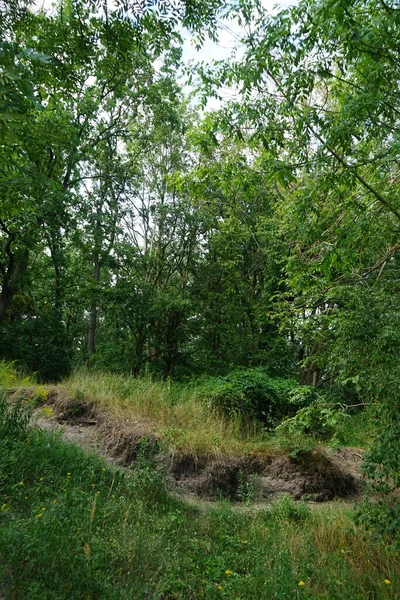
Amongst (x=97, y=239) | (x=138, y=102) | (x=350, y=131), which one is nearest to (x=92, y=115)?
(x=138, y=102)

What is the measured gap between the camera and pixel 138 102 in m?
14.9

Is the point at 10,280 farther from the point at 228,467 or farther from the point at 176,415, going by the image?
the point at 228,467

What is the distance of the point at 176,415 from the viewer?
24.7 feet

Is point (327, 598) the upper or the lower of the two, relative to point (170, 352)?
lower

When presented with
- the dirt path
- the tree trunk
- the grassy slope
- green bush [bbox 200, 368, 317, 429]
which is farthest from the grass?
the tree trunk

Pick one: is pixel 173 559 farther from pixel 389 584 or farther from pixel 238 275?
pixel 238 275

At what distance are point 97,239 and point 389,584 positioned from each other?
12854 millimetres

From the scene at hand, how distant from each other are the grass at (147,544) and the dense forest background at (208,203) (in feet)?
3.00

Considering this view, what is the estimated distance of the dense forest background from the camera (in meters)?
3.85

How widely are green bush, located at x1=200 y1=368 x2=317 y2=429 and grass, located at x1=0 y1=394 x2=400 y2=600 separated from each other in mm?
3258

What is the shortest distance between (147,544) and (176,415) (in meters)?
3.93

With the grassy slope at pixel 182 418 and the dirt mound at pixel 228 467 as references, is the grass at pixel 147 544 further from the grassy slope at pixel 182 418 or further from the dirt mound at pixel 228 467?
the grassy slope at pixel 182 418

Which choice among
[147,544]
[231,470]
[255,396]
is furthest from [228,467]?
[147,544]

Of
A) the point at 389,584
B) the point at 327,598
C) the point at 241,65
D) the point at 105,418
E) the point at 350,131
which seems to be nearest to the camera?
the point at 327,598
